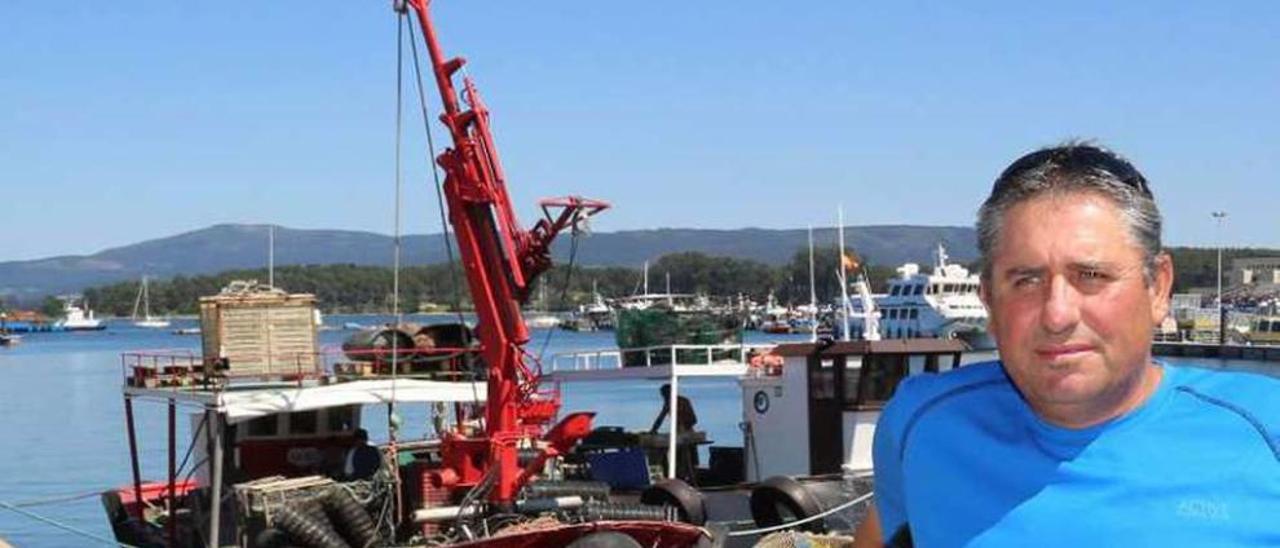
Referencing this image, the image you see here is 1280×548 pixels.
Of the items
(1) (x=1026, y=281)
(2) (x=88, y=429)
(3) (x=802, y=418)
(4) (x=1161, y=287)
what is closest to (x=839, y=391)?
(3) (x=802, y=418)

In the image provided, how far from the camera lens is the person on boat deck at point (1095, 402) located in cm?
266

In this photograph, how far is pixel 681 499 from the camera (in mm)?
18844

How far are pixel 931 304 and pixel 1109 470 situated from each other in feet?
253

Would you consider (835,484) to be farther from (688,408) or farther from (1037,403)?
(1037,403)

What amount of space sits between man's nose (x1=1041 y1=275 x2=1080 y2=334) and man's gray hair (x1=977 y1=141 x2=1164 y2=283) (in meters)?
0.13

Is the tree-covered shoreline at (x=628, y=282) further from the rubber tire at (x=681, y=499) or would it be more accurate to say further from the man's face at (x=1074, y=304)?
the man's face at (x=1074, y=304)

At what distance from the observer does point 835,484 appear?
19406mm

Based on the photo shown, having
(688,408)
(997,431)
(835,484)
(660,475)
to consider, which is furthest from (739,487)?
(997,431)

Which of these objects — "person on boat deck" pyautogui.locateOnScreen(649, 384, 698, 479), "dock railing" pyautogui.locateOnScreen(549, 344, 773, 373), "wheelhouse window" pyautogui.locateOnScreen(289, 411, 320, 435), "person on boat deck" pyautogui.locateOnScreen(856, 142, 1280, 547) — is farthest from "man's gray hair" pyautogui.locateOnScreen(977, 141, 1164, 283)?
"person on boat deck" pyautogui.locateOnScreen(649, 384, 698, 479)

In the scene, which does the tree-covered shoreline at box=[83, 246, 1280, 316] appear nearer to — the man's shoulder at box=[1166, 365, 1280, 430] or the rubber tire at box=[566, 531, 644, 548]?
the rubber tire at box=[566, 531, 644, 548]

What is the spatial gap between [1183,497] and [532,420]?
1700cm

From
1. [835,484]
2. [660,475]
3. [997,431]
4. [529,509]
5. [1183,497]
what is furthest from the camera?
[660,475]

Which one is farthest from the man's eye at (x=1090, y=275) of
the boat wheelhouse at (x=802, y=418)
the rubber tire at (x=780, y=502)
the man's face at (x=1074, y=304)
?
the boat wheelhouse at (x=802, y=418)

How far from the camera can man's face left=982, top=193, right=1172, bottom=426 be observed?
2670 millimetres
